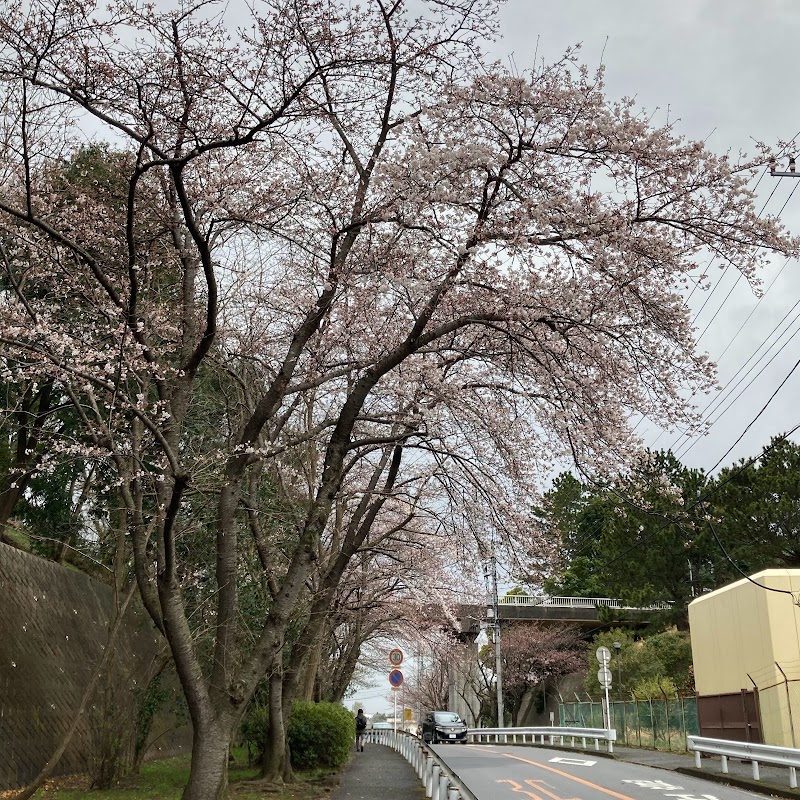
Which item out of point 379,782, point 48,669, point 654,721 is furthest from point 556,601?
point 48,669

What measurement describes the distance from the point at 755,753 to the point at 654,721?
1019cm

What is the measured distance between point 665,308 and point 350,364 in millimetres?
4453

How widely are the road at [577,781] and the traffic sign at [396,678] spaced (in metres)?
2.99

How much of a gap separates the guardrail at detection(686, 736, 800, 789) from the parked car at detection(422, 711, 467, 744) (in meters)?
19.6

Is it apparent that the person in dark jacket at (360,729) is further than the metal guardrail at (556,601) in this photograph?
No

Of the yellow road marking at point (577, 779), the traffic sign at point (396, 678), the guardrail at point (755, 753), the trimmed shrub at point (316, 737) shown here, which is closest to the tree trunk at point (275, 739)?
the trimmed shrub at point (316, 737)

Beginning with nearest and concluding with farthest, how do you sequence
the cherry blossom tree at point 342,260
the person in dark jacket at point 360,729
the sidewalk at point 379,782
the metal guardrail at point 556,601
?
the cherry blossom tree at point 342,260
the sidewalk at point 379,782
the person in dark jacket at point 360,729
the metal guardrail at point 556,601

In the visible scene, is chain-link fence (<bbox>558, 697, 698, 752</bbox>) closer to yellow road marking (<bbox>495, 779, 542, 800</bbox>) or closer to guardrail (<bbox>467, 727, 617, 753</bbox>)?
guardrail (<bbox>467, 727, 617, 753</bbox>)

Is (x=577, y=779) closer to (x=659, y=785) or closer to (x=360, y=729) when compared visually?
(x=659, y=785)

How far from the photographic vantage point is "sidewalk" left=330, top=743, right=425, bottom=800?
1460 centimetres

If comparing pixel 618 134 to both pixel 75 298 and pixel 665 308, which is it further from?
pixel 75 298

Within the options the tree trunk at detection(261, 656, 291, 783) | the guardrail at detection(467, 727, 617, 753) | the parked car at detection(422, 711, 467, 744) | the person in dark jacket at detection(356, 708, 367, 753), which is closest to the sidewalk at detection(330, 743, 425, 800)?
Answer: the tree trunk at detection(261, 656, 291, 783)

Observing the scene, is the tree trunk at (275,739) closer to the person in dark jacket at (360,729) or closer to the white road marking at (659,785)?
the white road marking at (659,785)

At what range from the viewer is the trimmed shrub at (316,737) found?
19.4 meters
